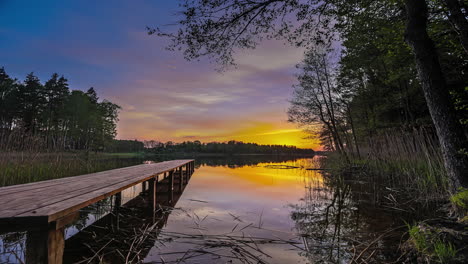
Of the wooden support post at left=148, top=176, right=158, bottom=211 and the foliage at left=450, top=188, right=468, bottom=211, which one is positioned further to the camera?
the wooden support post at left=148, top=176, right=158, bottom=211

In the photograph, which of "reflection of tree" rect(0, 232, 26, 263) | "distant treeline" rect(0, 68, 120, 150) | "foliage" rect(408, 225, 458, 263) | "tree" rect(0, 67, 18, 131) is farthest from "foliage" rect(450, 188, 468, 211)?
"tree" rect(0, 67, 18, 131)

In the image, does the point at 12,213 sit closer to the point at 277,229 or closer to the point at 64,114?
the point at 277,229

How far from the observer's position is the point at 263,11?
491 cm

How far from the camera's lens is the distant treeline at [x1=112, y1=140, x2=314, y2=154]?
249ft

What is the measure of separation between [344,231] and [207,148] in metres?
85.6

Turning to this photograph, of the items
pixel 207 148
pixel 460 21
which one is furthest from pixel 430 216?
pixel 207 148

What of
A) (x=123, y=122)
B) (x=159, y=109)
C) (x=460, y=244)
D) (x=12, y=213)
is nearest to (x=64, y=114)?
(x=123, y=122)

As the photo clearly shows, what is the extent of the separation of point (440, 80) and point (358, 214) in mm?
2864

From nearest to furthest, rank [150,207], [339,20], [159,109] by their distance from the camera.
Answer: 1. [150,207]
2. [339,20]
3. [159,109]

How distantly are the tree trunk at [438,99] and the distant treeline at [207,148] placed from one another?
7296cm

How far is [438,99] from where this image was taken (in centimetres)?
333

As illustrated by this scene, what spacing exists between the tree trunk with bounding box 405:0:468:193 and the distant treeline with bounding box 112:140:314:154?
7296cm

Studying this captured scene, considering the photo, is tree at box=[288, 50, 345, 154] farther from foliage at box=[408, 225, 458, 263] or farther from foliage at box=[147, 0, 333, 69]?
foliage at box=[408, 225, 458, 263]

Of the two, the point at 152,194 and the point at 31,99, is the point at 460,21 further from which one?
the point at 31,99
